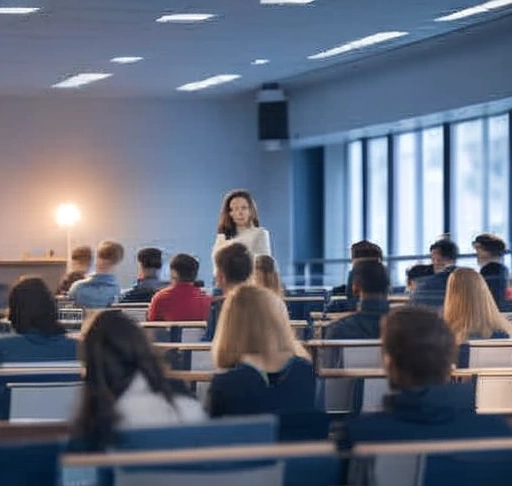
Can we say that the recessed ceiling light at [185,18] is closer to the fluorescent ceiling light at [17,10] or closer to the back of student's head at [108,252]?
the fluorescent ceiling light at [17,10]

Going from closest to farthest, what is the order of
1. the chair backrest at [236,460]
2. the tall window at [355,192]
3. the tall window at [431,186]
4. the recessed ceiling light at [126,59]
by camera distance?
the chair backrest at [236,460] → the recessed ceiling light at [126,59] → the tall window at [431,186] → the tall window at [355,192]

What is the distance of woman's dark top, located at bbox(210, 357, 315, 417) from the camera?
16.8ft

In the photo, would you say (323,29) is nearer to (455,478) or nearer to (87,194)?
(87,194)

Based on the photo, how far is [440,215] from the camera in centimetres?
1917

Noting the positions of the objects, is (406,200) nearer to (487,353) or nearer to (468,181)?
(468,181)

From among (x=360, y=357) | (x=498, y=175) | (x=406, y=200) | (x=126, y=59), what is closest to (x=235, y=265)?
(x=360, y=357)

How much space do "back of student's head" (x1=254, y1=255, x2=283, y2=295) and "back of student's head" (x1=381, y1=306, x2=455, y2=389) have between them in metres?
4.23

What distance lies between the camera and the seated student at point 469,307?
24.4 feet

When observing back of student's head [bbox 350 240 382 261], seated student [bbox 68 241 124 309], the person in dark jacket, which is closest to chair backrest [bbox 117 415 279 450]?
the person in dark jacket

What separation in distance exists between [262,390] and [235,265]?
7.24 ft

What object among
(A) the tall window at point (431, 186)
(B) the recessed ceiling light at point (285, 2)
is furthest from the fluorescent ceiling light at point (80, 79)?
(B) the recessed ceiling light at point (285, 2)

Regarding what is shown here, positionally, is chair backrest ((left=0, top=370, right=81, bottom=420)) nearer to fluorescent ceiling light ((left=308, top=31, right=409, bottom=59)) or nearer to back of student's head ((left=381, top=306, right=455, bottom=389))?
back of student's head ((left=381, top=306, right=455, bottom=389))

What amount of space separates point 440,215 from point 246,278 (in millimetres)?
11936

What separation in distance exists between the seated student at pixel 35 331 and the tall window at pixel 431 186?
495 inches
